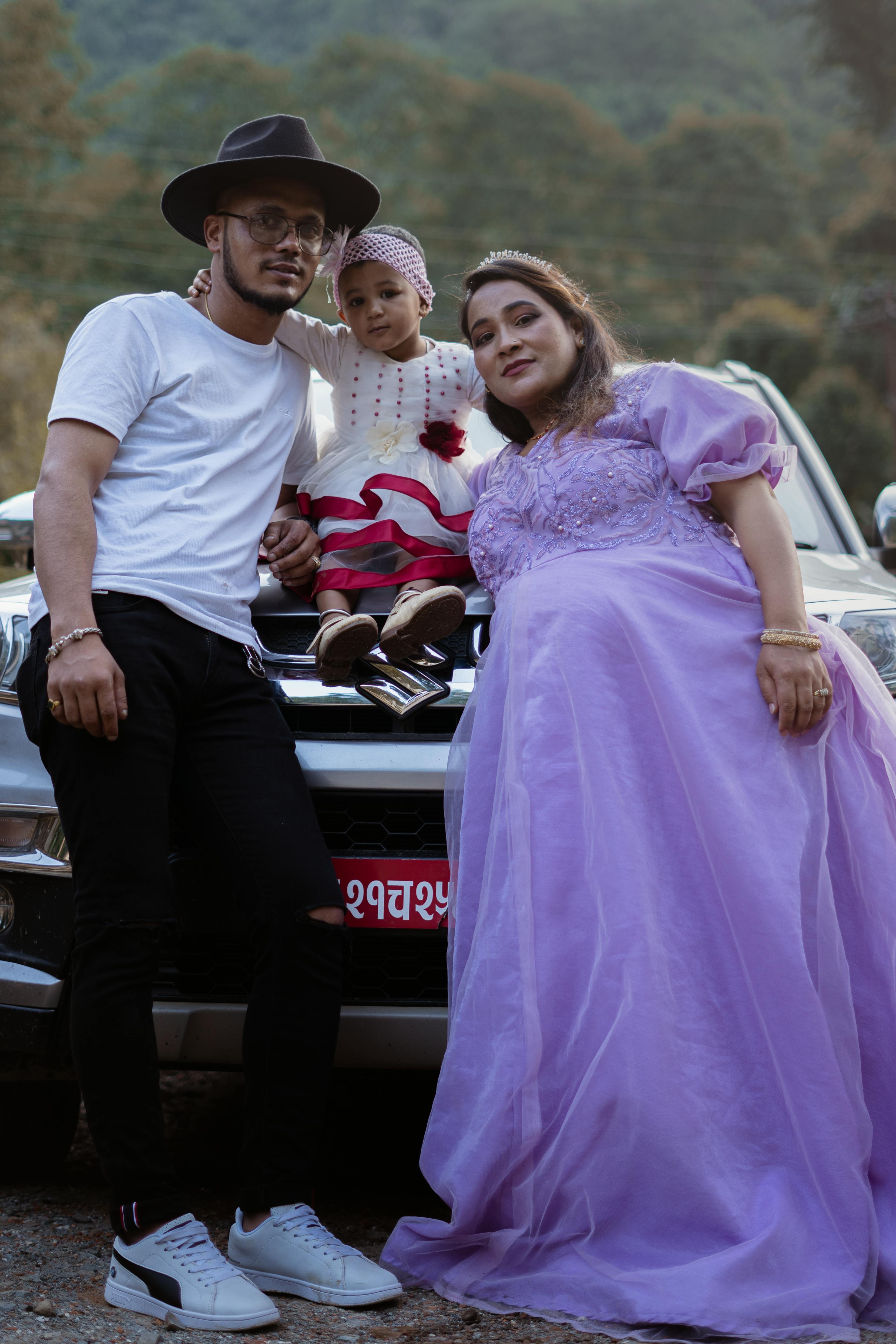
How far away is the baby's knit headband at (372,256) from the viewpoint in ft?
10.8

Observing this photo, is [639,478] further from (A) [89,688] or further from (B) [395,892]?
(A) [89,688]

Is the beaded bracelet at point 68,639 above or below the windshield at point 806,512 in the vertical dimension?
below

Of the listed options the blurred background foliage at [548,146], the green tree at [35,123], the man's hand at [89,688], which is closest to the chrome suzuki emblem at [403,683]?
the man's hand at [89,688]

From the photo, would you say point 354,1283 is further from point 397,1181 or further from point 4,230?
point 4,230

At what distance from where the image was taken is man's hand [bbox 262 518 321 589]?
3.07 meters

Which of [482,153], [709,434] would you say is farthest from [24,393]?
[482,153]

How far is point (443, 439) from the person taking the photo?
3307 millimetres

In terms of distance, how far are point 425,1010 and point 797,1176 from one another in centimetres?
74

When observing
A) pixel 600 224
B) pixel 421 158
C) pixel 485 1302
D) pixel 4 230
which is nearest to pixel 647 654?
pixel 485 1302

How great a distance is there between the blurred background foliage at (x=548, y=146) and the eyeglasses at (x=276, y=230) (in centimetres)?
2909

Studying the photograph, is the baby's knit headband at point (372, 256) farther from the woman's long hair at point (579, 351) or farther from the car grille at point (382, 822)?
the car grille at point (382, 822)

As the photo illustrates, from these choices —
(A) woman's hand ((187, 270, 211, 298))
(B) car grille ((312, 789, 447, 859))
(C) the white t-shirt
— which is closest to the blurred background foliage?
(A) woman's hand ((187, 270, 211, 298))

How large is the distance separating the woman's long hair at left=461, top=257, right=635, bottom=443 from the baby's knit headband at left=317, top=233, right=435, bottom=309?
19 cm

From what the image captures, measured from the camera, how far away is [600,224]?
60.3 meters
